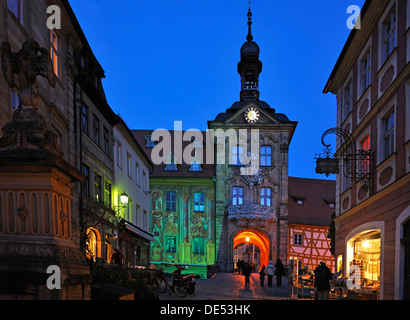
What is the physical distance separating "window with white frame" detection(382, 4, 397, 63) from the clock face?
84.2ft

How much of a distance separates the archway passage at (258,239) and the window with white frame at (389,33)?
2685cm

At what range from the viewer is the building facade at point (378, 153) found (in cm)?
1072

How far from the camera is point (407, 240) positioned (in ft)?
33.7

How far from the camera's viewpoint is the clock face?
3856 cm

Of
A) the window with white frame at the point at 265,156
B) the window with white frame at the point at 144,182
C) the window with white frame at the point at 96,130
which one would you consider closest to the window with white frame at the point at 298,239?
the window with white frame at the point at 265,156

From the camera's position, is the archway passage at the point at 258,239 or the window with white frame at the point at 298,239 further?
the window with white frame at the point at 298,239

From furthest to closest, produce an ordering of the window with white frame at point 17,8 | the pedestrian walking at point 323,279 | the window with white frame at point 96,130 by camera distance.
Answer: the window with white frame at point 96,130
the pedestrian walking at point 323,279
the window with white frame at point 17,8

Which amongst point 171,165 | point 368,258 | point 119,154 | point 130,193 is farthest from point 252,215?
point 368,258

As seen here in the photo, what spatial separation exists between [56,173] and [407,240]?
29.6 feet

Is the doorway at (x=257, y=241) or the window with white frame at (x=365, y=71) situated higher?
the window with white frame at (x=365, y=71)

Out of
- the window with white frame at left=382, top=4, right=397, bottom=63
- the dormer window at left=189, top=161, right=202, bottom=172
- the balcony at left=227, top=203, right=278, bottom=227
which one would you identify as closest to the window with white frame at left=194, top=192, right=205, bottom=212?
the dormer window at left=189, top=161, right=202, bottom=172

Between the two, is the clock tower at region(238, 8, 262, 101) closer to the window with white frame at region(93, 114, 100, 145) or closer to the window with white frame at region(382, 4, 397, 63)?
the window with white frame at region(93, 114, 100, 145)

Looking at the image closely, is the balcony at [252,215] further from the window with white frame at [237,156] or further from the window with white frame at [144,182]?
the window with white frame at [144,182]

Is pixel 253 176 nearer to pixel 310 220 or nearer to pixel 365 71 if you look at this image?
pixel 310 220
